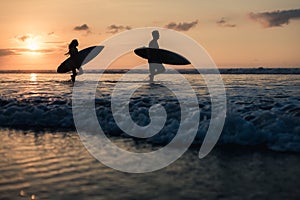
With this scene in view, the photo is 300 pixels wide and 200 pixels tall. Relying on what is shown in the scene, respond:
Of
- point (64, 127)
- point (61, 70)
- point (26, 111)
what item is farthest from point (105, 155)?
point (61, 70)

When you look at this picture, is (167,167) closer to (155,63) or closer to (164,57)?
(155,63)

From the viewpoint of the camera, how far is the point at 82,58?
1961 cm

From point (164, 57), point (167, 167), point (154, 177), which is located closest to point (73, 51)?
point (164, 57)

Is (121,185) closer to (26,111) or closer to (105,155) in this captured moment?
(105,155)

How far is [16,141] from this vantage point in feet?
22.0

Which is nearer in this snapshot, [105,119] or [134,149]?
[134,149]

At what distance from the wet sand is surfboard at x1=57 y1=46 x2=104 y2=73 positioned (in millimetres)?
13863

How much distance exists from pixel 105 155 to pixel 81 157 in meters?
0.38

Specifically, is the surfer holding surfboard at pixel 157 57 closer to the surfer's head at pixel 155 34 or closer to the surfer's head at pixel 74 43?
the surfer's head at pixel 155 34

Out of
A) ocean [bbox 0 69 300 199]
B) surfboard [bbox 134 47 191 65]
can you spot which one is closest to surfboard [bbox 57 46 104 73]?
surfboard [bbox 134 47 191 65]

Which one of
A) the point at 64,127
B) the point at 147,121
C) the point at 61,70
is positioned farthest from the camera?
the point at 61,70

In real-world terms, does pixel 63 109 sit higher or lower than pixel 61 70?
lower

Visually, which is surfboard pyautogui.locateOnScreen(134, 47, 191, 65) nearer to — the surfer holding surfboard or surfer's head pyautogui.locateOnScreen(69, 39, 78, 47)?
the surfer holding surfboard

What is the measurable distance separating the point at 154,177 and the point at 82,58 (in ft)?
52.5
